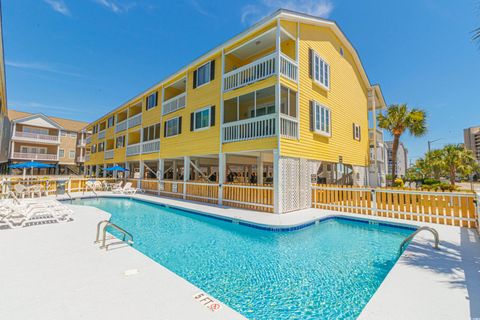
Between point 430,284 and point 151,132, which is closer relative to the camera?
point 430,284

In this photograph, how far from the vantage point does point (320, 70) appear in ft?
45.0

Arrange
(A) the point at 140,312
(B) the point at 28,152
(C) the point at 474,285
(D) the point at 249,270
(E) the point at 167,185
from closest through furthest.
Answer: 1. (A) the point at 140,312
2. (C) the point at 474,285
3. (D) the point at 249,270
4. (E) the point at 167,185
5. (B) the point at 28,152

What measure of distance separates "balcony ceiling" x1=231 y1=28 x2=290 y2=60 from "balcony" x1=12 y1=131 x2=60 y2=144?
4461 centimetres

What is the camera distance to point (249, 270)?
5.17m

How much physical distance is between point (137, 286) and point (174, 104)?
16.8 m

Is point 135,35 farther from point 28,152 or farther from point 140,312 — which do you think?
point 28,152

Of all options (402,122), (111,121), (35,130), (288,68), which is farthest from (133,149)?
(35,130)

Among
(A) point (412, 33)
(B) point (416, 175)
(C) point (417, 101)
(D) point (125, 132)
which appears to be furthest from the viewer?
(B) point (416, 175)

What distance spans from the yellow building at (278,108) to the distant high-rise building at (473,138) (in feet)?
289

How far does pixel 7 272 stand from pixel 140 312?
3.45 meters

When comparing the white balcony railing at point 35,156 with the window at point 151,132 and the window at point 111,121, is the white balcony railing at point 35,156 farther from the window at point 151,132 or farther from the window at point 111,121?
the window at point 151,132

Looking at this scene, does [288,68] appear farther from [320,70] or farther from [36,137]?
[36,137]

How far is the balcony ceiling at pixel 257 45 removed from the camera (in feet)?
38.6

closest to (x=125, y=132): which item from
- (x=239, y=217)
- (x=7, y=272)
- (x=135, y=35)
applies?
(x=135, y=35)
